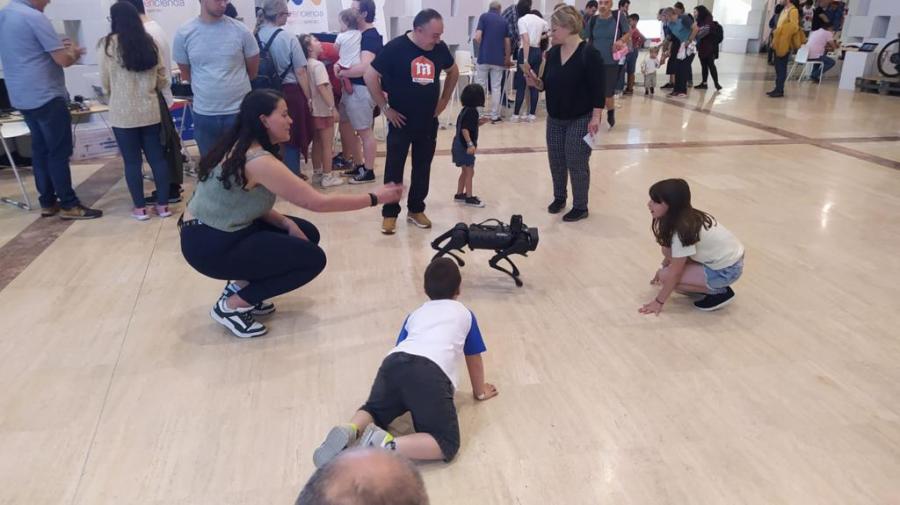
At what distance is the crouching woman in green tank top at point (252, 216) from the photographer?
8.59ft

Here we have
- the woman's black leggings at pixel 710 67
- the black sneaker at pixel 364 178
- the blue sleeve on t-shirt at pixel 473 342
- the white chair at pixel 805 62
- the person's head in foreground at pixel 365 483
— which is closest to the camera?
the person's head in foreground at pixel 365 483

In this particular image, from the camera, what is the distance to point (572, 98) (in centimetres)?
422

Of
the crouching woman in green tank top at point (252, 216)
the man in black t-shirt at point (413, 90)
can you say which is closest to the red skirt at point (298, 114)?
the man in black t-shirt at point (413, 90)

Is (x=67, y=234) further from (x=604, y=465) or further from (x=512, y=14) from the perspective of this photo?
(x=512, y=14)

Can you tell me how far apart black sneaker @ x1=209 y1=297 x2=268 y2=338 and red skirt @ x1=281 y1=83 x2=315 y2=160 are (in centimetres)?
253

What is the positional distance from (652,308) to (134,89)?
3.49 metres

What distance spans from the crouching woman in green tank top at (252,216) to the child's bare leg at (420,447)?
1.10 meters

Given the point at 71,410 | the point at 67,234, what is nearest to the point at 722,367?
the point at 71,410

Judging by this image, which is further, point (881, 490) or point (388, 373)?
point (388, 373)

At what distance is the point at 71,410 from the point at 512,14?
7.18 m

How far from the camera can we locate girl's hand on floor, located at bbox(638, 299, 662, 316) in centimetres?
310

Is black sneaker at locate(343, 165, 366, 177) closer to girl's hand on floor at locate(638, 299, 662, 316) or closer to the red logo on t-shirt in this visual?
the red logo on t-shirt

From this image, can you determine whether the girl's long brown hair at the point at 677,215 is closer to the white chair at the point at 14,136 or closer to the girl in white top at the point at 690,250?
the girl in white top at the point at 690,250

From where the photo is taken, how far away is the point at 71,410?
239 centimetres
